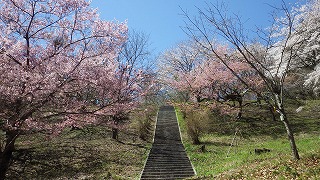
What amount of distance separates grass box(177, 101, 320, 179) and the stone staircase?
653mm

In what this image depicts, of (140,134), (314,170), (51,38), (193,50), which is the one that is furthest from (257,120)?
(51,38)

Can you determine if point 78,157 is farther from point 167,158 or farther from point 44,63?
point 44,63

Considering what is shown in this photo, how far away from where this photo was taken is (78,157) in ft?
57.1

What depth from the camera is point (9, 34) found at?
8.89m

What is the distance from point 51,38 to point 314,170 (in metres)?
9.63

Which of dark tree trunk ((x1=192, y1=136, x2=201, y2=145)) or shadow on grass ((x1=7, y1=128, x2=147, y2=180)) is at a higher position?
dark tree trunk ((x1=192, y1=136, x2=201, y2=145))

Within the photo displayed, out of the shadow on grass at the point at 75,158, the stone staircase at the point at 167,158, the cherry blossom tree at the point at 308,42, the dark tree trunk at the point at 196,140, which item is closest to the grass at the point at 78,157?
the shadow on grass at the point at 75,158

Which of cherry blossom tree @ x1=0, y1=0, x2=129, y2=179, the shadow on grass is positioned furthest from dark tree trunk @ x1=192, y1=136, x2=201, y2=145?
cherry blossom tree @ x1=0, y1=0, x2=129, y2=179

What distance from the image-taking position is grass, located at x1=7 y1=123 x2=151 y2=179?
14695 millimetres

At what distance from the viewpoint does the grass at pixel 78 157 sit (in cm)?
1470

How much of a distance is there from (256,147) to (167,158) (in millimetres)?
6488

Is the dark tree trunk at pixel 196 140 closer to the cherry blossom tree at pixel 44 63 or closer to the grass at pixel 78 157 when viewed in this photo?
the grass at pixel 78 157

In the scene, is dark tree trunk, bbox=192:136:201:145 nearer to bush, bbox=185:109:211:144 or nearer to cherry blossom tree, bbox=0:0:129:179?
bush, bbox=185:109:211:144

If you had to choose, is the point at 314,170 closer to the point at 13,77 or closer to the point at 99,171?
the point at 13,77
